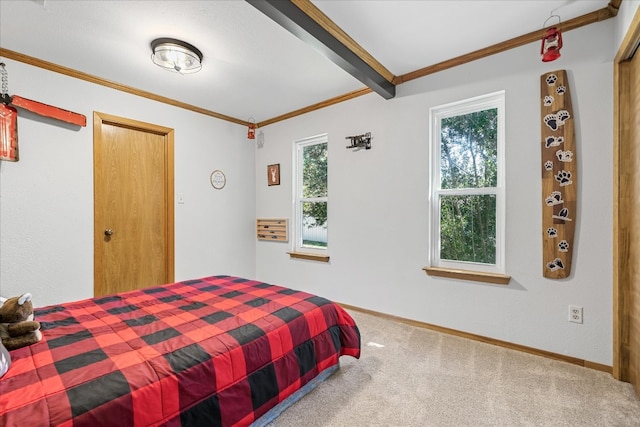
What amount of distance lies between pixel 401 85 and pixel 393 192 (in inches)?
41.7

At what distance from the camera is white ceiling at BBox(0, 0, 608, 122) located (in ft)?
6.23

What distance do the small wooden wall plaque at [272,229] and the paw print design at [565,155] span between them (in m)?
2.89

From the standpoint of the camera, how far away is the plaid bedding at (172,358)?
963mm

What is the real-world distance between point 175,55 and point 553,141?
9.63 feet

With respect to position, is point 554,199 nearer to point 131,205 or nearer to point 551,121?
point 551,121

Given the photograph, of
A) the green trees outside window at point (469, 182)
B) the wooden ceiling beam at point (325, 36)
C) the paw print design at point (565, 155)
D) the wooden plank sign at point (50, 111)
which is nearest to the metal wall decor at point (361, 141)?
the wooden ceiling beam at point (325, 36)

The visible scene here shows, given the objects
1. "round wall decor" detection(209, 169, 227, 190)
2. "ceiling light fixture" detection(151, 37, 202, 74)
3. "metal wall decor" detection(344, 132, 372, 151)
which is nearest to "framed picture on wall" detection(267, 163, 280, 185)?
"round wall decor" detection(209, 169, 227, 190)

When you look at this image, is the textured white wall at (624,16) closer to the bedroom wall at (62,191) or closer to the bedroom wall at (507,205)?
the bedroom wall at (507,205)

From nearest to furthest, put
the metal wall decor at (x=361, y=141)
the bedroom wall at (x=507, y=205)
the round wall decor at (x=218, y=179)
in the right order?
the bedroom wall at (x=507, y=205) → the metal wall decor at (x=361, y=141) → the round wall decor at (x=218, y=179)

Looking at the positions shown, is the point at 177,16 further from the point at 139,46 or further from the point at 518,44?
the point at 518,44

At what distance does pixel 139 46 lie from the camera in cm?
230

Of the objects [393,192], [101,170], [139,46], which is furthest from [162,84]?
[393,192]

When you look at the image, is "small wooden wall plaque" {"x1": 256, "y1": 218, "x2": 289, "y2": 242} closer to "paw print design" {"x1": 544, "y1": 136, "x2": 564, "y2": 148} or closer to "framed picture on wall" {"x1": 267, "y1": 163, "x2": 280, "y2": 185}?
"framed picture on wall" {"x1": 267, "y1": 163, "x2": 280, "y2": 185}

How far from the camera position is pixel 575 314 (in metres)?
2.07
